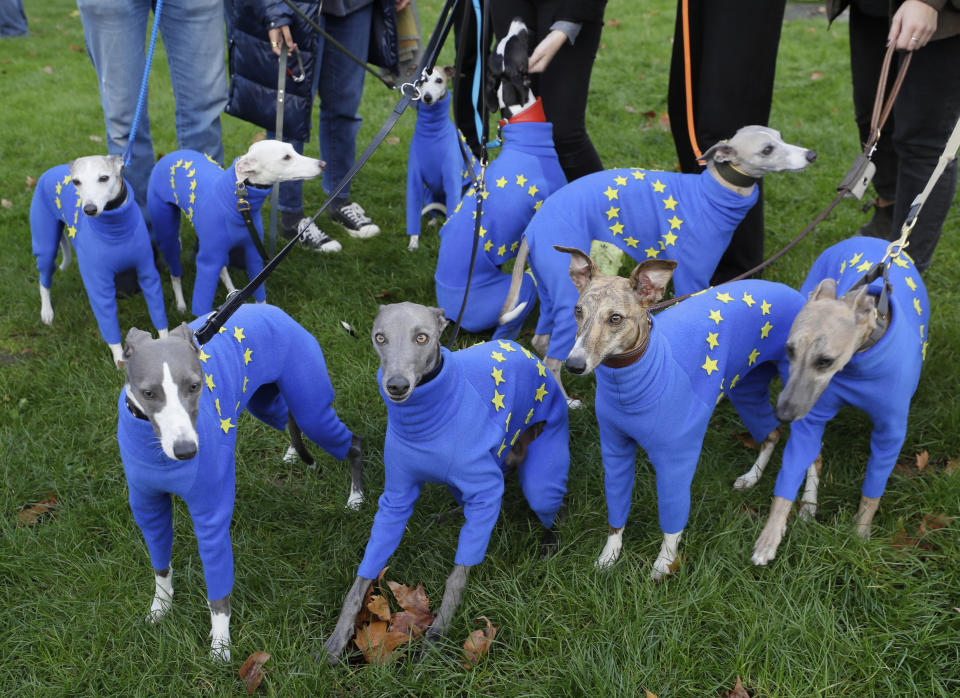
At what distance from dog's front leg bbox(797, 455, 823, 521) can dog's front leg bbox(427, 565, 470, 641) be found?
4.62 ft

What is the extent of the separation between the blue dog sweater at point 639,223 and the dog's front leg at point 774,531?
1.20 meters

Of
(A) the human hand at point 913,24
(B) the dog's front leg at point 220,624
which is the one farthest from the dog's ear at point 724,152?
(B) the dog's front leg at point 220,624

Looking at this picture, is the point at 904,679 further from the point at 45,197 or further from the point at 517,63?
the point at 45,197

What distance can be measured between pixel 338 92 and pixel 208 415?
3975 mm

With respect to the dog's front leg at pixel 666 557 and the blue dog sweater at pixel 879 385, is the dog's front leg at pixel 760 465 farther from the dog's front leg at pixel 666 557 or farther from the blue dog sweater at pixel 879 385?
the dog's front leg at pixel 666 557

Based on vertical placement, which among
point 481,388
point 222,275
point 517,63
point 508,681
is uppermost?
point 517,63

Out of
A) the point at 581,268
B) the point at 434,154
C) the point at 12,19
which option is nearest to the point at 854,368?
the point at 581,268

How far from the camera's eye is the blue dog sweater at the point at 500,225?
4.22 metres

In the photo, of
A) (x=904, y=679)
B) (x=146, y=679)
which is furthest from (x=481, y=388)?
(x=904, y=679)

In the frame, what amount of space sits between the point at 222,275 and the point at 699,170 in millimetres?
3140

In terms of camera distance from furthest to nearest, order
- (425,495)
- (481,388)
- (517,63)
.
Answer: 1. (517,63)
2. (425,495)
3. (481,388)

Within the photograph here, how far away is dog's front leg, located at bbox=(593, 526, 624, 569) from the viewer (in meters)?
2.95

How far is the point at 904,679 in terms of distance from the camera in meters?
2.45

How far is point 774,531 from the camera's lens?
2906 mm
